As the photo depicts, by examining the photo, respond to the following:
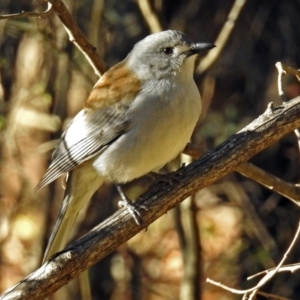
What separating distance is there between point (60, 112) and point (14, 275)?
1.90 meters

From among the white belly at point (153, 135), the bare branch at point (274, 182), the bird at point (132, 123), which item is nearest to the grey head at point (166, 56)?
the bird at point (132, 123)

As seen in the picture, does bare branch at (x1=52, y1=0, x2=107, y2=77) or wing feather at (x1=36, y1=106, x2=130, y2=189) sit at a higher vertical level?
bare branch at (x1=52, y1=0, x2=107, y2=77)

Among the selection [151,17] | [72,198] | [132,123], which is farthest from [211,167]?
[151,17]

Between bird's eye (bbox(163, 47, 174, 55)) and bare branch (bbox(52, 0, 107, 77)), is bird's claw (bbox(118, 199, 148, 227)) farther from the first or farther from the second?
bird's eye (bbox(163, 47, 174, 55))

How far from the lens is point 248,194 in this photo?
353 inches

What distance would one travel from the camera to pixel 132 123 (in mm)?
5434

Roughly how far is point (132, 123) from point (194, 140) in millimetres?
2923

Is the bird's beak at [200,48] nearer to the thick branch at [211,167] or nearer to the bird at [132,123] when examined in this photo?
the bird at [132,123]

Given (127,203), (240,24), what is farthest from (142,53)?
(240,24)

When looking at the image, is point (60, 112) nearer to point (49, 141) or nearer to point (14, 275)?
point (49, 141)

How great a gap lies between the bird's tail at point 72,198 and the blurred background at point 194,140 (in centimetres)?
238

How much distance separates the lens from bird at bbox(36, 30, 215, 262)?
209 inches

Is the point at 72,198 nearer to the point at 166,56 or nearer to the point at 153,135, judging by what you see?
the point at 153,135

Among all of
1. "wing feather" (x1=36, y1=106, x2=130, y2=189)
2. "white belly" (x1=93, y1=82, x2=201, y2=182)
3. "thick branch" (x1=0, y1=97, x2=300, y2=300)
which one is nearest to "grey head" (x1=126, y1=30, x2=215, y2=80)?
"white belly" (x1=93, y1=82, x2=201, y2=182)
